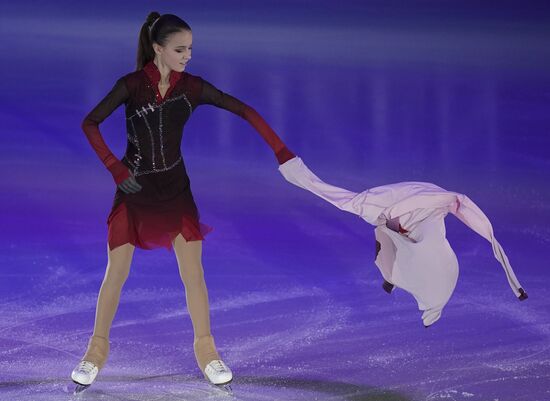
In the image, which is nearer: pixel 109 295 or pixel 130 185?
pixel 130 185

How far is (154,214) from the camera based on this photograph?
5.81 meters

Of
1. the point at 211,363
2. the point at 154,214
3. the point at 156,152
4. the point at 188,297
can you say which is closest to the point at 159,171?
the point at 156,152

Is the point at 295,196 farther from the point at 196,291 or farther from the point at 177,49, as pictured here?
the point at 177,49

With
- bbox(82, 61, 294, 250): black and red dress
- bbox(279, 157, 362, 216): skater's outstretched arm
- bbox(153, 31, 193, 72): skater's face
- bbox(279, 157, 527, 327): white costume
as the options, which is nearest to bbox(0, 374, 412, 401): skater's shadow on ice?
bbox(279, 157, 527, 327): white costume

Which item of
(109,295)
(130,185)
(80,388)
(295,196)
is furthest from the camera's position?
(295,196)

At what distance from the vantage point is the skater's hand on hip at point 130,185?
553 cm

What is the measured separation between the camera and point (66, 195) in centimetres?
858

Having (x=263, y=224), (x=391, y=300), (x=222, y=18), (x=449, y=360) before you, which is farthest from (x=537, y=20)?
(x=449, y=360)

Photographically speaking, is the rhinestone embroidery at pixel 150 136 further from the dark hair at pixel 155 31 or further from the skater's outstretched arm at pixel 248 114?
the dark hair at pixel 155 31

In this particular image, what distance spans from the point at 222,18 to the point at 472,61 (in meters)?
2.41

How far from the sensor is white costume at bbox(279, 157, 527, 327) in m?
5.65

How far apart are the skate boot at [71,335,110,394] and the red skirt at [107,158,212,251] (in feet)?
1.43

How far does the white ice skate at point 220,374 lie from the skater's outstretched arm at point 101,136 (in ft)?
3.08

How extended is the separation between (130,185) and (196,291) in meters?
0.65
